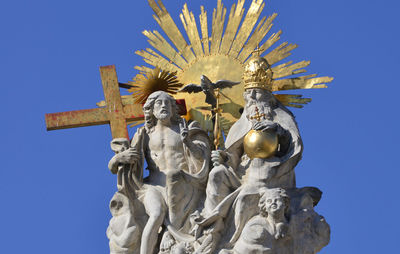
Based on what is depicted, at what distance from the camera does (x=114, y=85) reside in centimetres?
1903

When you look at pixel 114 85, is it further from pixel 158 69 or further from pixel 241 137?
pixel 241 137

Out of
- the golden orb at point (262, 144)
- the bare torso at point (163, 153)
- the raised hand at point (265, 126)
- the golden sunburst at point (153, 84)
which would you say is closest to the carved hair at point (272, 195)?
the golden orb at point (262, 144)

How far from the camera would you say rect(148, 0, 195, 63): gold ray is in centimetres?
1916

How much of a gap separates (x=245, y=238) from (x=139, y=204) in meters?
1.69

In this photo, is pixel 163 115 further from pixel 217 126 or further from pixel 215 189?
→ pixel 215 189

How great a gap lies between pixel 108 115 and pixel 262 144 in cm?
253

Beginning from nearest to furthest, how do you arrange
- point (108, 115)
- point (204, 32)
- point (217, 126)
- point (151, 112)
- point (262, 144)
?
point (262, 144) → point (151, 112) → point (217, 126) → point (108, 115) → point (204, 32)

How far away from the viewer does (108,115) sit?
18.8 m

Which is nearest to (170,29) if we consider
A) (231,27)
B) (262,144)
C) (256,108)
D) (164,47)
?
(164,47)

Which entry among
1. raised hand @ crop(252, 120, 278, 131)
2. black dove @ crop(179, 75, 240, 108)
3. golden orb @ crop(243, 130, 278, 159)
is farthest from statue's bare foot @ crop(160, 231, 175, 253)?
black dove @ crop(179, 75, 240, 108)

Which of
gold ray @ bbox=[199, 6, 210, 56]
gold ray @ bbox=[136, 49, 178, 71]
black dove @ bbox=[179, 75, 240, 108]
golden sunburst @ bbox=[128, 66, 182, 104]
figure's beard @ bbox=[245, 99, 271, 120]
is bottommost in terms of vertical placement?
figure's beard @ bbox=[245, 99, 271, 120]

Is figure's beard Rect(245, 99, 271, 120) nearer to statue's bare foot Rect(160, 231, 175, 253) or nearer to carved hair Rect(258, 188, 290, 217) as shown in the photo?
carved hair Rect(258, 188, 290, 217)

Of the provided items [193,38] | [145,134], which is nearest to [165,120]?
[145,134]

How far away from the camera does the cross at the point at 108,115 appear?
18.8 meters
